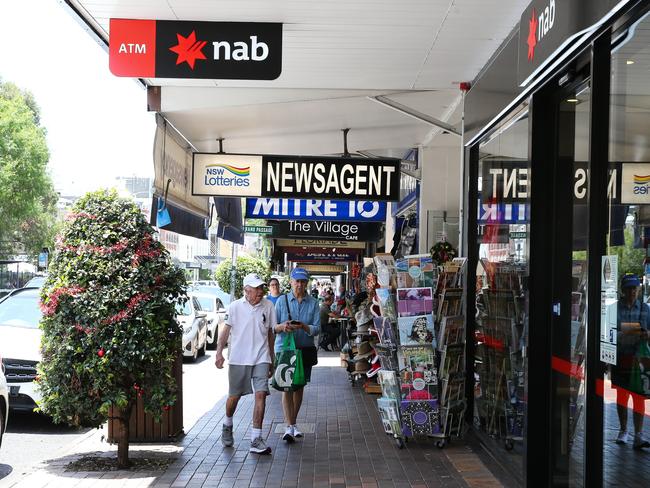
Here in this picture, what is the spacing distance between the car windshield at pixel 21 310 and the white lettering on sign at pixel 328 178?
3908 mm

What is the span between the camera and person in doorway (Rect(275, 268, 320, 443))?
370 inches

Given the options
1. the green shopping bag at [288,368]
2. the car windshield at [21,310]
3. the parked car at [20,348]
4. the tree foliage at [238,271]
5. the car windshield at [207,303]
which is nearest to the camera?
the green shopping bag at [288,368]

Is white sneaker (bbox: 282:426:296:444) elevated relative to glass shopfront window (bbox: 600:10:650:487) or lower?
lower

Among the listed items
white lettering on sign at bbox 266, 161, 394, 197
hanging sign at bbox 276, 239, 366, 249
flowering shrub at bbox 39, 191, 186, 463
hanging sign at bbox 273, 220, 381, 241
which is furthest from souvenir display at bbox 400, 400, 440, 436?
hanging sign at bbox 276, 239, 366, 249

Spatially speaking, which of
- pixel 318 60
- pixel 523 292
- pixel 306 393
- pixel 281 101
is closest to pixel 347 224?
pixel 306 393

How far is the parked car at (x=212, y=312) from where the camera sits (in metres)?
23.7

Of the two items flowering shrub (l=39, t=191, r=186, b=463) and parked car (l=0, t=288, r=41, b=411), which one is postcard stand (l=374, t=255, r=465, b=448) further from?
parked car (l=0, t=288, r=41, b=411)

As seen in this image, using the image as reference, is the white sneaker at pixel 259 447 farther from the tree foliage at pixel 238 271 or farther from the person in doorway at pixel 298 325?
the tree foliage at pixel 238 271

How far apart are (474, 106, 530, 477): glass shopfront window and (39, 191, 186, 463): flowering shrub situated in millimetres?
3017

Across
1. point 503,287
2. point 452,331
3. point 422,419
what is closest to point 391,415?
point 422,419

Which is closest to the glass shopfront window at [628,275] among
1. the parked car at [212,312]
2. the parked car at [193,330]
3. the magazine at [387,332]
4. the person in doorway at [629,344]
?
the person in doorway at [629,344]

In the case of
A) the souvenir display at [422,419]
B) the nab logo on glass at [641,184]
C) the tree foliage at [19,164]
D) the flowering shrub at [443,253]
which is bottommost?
the souvenir display at [422,419]

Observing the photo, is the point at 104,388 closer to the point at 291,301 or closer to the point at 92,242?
the point at 92,242

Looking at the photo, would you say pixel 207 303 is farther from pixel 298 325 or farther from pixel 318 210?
pixel 298 325
